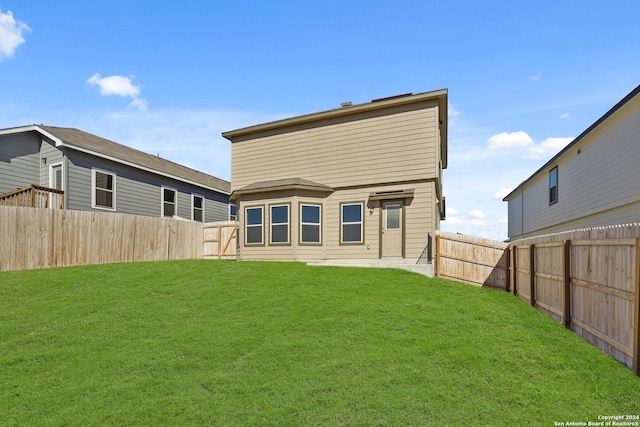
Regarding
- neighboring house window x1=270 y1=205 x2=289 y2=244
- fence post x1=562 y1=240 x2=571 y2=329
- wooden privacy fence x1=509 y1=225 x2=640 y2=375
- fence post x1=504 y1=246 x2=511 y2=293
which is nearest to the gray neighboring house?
neighboring house window x1=270 y1=205 x2=289 y2=244

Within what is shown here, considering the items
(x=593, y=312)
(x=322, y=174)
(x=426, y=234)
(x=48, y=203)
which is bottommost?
(x=593, y=312)

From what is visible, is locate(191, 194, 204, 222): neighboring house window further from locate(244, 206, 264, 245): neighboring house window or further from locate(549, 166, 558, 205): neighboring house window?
locate(549, 166, 558, 205): neighboring house window

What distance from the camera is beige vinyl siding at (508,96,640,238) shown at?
13.1 meters

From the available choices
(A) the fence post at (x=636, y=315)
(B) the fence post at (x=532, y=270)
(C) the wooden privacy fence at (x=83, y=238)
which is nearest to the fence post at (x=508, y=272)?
(B) the fence post at (x=532, y=270)

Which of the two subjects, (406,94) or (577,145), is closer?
(406,94)

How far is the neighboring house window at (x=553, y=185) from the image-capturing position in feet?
69.0

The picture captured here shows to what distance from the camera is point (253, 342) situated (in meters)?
7.30

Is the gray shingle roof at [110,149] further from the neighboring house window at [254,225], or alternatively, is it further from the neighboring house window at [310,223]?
the neighboring house window at [310,223]

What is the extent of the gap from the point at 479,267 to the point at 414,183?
4.12 meters

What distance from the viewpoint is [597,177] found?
15.7m

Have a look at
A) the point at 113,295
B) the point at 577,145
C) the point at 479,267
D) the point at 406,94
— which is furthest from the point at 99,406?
the point at 577,145

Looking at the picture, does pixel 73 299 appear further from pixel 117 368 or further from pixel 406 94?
pixel 406 94

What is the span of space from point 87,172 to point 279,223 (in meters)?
9.70

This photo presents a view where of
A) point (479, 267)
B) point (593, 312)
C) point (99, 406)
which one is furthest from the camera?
point (479, 267)
